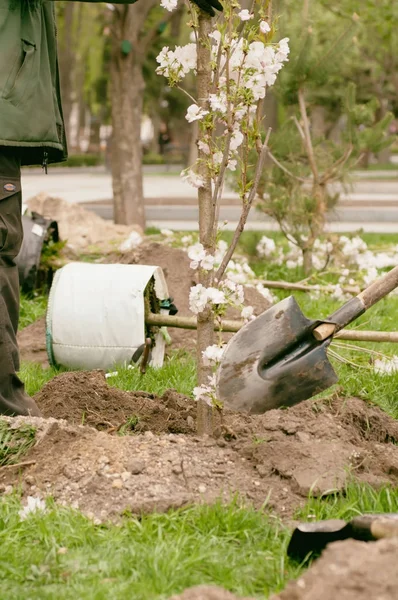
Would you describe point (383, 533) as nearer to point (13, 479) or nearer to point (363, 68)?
point (13, 479)

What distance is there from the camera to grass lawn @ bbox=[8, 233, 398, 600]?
246 cm

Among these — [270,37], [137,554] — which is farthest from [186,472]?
[270,37]

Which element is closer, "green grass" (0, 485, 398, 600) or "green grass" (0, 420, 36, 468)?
"green grass" (0, 485, 398, 600)

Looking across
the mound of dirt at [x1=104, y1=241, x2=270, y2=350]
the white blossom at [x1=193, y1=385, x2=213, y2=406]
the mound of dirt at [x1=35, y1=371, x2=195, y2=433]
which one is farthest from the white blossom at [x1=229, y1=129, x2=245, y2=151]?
the mound of dirt at [x1=104, y1=241, x2=270, y2=350]

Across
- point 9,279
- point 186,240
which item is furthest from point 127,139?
point 9,279

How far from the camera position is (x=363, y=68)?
1125 inches

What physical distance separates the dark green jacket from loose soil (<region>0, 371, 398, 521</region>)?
1.11 meters

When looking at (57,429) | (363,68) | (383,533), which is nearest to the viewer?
(383,533)

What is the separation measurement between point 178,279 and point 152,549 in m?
3.63

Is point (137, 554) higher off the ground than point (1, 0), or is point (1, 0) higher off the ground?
point (1, 0)

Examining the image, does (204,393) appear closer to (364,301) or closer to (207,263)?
(207,263)

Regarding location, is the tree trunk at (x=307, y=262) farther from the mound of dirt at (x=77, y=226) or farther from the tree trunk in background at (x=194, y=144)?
the mound of dirt at (x=77, y=226)

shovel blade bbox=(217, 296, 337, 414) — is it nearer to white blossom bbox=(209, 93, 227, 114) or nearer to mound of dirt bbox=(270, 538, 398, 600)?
white blossom bbox=(209, 93, 227, 114)

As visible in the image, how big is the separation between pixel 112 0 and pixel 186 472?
5.86 ft
